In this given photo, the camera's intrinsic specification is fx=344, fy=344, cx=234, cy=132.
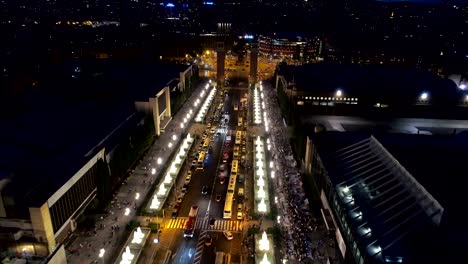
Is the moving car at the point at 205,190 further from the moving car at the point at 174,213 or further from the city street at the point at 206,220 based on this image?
the moving car at the point at 174,213

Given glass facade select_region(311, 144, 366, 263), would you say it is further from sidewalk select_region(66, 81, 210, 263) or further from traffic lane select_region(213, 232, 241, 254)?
sidewalk select_region(66, 81, 210, 263)

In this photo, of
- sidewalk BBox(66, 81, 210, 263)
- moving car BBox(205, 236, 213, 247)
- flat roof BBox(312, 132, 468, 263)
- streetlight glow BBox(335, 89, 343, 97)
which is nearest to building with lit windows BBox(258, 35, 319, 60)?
streetlight glow BBox(335, 89, 343, 97)

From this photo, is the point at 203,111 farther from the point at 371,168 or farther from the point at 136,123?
the point at 371,168

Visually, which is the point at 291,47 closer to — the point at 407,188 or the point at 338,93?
the point at 338,93

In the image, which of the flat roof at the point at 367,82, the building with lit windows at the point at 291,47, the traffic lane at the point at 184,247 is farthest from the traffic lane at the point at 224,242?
the building with lit windows at the point at 291,47

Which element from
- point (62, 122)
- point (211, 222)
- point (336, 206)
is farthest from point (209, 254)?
point (62, 122)

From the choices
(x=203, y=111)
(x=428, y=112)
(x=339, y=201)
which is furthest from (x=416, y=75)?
(x=339, y=201)
